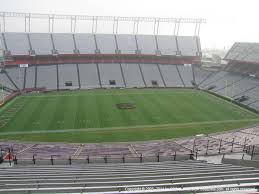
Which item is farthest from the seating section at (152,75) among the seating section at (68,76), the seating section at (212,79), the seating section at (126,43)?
the seating section at (68,76)

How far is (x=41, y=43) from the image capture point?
8606 cm

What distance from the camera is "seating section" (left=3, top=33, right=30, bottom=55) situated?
3209 inches

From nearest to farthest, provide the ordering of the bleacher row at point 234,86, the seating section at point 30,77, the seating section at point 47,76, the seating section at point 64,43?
1. the bleacher row at point 234,86
2. the seating section at point 30,77
3. the seating section at point 47,76
4. the seating section at point 64,43

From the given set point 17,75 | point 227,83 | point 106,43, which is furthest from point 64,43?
point 227,83

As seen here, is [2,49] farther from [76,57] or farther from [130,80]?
[130,80]

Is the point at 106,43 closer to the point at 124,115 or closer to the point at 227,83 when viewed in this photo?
the point at 227,83

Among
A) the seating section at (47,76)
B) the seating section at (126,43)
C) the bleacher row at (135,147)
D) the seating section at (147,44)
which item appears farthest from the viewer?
the seating section at (147,44)

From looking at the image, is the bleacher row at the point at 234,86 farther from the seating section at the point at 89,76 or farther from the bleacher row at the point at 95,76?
the seating section at the point at 89,76

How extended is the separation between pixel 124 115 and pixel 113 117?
225cm

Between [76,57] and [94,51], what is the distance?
5.71 meters

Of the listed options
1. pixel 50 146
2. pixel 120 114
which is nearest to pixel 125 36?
pixel 120 114

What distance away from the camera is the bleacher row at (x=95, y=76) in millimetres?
75000

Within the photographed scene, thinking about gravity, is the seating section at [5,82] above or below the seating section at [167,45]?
below

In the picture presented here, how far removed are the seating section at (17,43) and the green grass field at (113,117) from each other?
2090 centimetres
